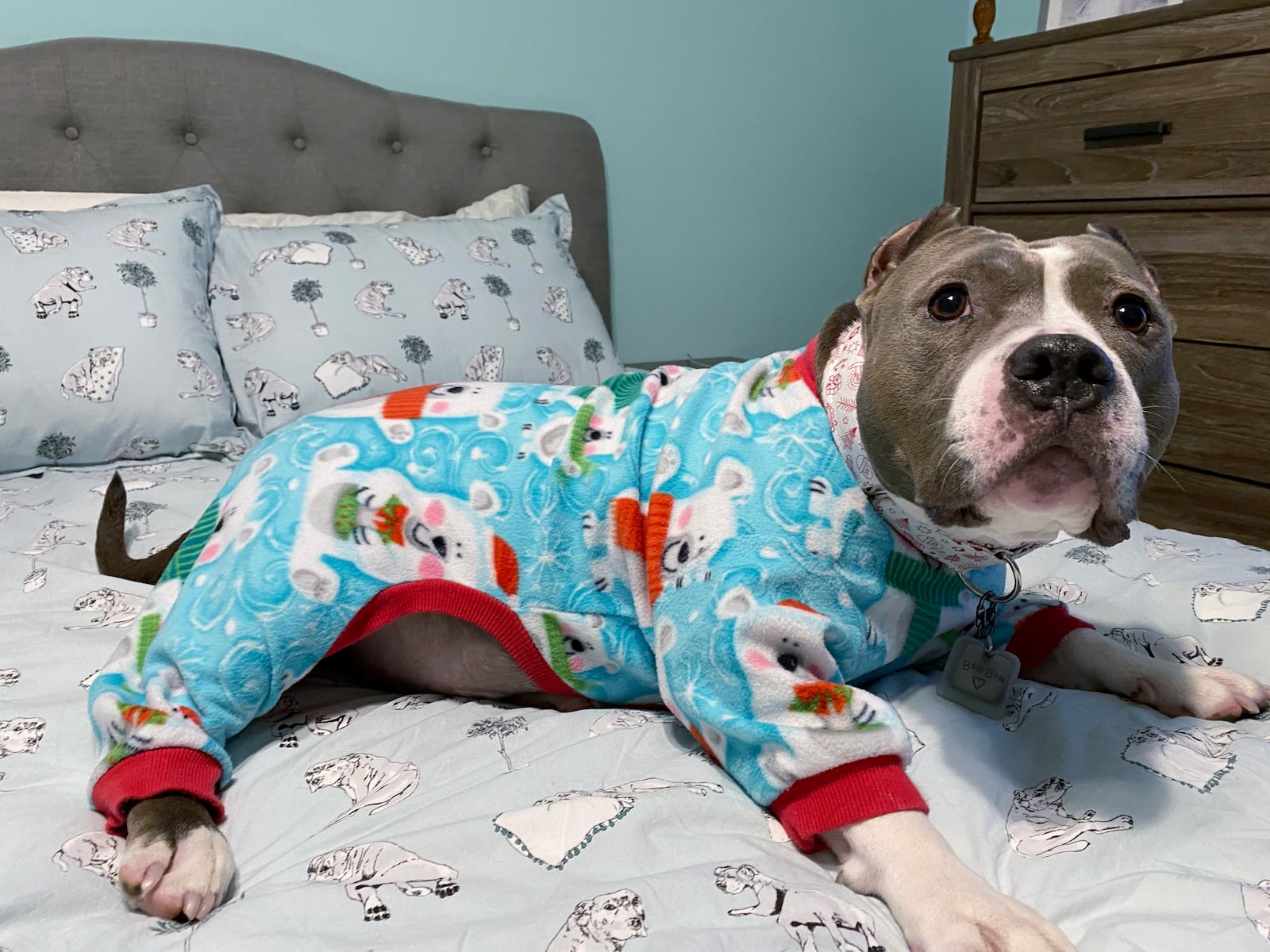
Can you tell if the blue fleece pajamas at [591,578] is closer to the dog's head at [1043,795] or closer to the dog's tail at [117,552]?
the dog's head at [1043,795]

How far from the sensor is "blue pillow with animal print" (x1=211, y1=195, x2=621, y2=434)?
1899mm

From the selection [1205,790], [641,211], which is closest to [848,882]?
[1205,790]

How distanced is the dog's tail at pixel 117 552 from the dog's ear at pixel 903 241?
990mm

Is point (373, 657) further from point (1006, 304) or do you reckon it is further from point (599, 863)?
point (1006, 304)

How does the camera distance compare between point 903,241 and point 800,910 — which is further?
point 903,241

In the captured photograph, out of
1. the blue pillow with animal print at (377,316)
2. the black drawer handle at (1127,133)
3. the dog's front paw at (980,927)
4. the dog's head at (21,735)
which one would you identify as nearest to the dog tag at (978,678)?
the dog's front paw at (980,927)

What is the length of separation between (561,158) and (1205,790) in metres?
2.26

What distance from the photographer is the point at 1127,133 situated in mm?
2324

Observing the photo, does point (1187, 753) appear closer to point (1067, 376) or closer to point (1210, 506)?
point (1067, 376)

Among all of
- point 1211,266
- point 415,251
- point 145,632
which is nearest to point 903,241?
point 145,632

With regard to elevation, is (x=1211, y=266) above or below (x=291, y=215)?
below

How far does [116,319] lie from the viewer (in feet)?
5.85

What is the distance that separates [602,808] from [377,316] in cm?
137

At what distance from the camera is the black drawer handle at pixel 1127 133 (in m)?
2.26
